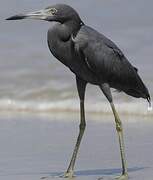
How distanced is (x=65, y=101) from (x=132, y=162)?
5.05 metres

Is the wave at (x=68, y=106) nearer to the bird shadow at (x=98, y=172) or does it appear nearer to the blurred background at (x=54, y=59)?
the blurred background at (x=54, y=59)

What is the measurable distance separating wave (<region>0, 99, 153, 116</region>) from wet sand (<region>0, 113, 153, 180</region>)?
28 cm

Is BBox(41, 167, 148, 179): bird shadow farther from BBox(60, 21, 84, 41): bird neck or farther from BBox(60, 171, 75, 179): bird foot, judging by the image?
BBox(60, 21, 84, 41): bird neck

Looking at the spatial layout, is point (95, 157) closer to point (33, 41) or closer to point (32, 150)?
point (32, 150)

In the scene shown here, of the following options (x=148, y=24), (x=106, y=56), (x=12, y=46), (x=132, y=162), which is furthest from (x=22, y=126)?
(x=148, y=24)

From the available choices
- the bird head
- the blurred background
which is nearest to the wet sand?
the blurred background

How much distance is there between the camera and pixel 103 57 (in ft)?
27.1

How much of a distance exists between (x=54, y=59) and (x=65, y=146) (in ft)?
18.9

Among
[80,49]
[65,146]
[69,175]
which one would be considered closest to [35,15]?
[80,49]

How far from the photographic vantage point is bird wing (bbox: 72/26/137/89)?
804 cm

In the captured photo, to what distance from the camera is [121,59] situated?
8.48 meters

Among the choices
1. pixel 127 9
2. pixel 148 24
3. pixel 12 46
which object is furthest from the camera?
pixel 127 9

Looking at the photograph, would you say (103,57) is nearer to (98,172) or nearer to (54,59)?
(98,172)

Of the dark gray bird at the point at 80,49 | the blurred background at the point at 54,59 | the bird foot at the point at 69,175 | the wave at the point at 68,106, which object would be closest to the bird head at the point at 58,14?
the dark gray bird at the point at 80,49
